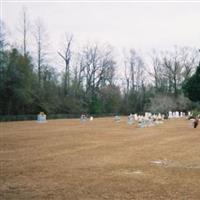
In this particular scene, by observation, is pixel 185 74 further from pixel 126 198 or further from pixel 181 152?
pixel 126 198

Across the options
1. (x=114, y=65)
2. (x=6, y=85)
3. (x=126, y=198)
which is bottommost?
(x=126, y=198)

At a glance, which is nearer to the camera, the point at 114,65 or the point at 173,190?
the point at 173,190

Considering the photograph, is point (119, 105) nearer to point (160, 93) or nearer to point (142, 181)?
point (160, 93)

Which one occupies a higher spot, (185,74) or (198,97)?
(185,74)

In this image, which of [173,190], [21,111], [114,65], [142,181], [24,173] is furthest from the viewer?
[114,65]

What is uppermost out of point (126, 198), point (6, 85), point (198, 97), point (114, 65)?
point (114, 65)

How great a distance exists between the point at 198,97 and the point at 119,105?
64636mm

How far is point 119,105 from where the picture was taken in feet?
266

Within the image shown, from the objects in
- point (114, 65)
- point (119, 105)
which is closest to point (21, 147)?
point (119, 105)

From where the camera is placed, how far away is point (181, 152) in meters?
15.8

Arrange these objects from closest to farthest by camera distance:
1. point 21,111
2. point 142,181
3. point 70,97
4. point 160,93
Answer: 1. point 142,181
2. point 21,111
3. point 70,97
4. point 160,93

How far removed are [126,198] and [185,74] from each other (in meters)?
75.2

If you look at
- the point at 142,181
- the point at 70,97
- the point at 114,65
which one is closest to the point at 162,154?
the point at 142,181

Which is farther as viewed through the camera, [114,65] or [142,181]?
[114,65]
